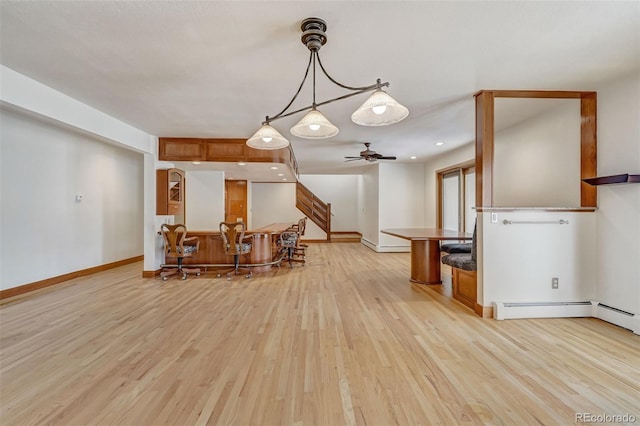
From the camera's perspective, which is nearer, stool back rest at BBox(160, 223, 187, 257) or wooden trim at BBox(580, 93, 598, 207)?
wooden trim at BBox(580, 93, 598, 207)

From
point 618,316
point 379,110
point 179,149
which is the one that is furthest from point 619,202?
point 179,149

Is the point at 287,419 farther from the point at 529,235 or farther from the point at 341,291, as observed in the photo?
the point at 529,235

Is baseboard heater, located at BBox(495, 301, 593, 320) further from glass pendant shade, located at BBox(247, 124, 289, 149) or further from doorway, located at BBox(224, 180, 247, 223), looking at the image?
doorway, located at BBox(224, 180, 247, 223)

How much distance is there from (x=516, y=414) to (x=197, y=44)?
10.7ft

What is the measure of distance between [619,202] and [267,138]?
358 cm

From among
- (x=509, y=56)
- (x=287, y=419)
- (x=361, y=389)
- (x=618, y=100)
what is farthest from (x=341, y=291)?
(x=618, y=100)

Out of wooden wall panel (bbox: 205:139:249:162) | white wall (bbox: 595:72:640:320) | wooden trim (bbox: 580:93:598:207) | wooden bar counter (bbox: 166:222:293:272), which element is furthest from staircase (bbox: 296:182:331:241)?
white wall (bbox: 595:72:640:320)

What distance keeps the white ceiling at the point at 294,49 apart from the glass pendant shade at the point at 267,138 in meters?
0.58

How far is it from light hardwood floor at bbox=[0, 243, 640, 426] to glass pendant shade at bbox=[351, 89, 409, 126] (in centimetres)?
188

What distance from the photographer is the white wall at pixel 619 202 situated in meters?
2.84

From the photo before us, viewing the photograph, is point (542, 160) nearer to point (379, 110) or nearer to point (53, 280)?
point (379, 110)

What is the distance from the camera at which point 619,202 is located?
9.83 feet

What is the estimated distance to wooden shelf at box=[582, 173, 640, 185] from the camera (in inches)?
106

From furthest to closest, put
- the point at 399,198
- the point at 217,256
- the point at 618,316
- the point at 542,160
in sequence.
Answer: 1. the point at 399,198
2. the point at 217,256
3. the point at 542,160
4. the point at 618,316
